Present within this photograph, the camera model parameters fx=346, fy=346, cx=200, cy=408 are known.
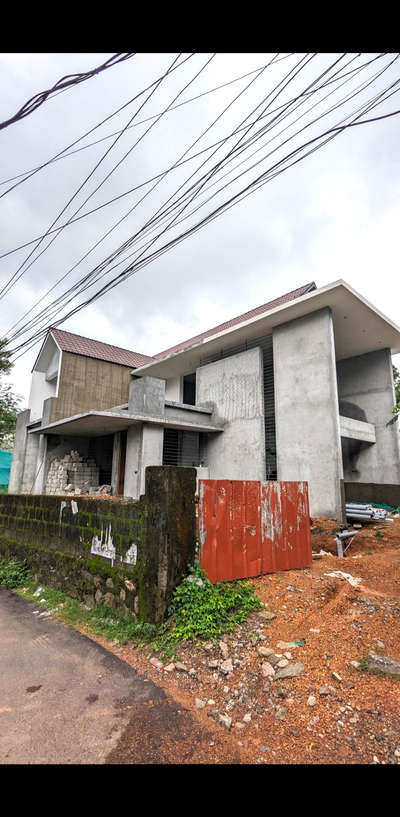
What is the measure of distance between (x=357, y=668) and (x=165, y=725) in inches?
58.8

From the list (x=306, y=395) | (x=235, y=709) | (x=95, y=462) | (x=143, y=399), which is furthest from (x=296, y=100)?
(x=95, y=462)

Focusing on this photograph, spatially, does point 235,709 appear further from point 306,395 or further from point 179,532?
point 306,395

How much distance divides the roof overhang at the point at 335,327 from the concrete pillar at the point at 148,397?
3166 mm

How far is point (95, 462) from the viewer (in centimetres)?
1463

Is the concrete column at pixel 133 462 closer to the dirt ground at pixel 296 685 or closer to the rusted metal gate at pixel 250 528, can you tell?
the rusted metal gate at pixel 250 528

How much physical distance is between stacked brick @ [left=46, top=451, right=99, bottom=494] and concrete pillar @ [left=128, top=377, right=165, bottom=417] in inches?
167

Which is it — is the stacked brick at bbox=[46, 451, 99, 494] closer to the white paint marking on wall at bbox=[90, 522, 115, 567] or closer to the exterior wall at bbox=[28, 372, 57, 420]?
the exterior wall at bbox=[28, 372, 57, 420]

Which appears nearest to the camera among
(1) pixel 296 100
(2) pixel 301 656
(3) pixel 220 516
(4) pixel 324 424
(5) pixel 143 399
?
(2) pixel 301 656

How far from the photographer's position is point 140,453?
37.0ft

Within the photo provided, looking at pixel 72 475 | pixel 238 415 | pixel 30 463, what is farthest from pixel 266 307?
pixel 30 463

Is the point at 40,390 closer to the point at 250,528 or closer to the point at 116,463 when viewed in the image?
the point at 116,463

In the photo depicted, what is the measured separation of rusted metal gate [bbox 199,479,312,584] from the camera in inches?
155

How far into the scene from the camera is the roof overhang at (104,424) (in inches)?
413

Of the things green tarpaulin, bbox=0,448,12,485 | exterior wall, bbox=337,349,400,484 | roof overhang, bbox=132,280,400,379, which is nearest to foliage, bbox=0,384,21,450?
green tarpaulin, bbox=0,448,12,485
